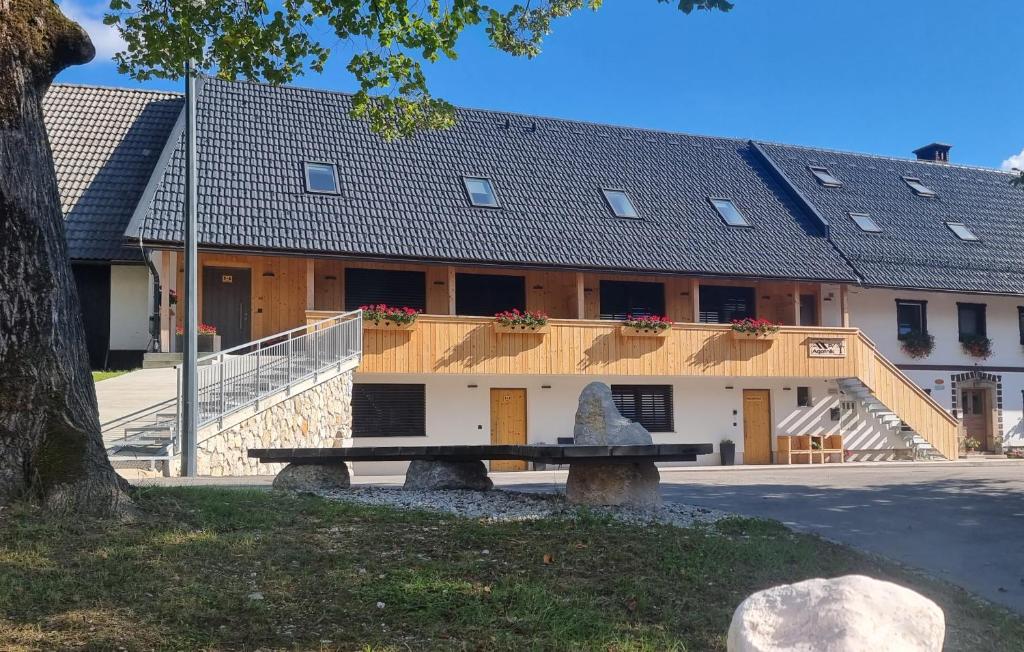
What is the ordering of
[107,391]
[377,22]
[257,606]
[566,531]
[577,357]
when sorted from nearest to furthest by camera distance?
[257,606] → [566,531] → [377,22] → [107,391] → [577,357]

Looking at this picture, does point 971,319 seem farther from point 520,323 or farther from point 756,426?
point 520,323

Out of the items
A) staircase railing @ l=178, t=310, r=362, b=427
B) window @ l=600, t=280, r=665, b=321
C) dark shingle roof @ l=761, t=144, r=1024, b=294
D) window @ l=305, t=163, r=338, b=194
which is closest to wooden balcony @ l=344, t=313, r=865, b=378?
staircase railing @ l=178, t=310, r=362, b=427

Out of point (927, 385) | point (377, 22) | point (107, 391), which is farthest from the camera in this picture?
point (927, 385)

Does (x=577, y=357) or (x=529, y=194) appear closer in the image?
(x=577, y=357)

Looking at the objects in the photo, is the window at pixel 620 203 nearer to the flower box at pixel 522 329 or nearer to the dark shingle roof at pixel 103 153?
the flower box at pixel 522 329

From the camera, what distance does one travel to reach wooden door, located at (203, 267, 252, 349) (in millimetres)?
22641

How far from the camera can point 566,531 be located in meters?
7.30

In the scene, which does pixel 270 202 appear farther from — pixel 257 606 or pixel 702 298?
pixel 257 606

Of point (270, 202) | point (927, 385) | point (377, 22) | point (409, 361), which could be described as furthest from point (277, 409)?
point (927, 385)

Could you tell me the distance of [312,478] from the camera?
10664mm

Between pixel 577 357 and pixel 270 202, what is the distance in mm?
8140

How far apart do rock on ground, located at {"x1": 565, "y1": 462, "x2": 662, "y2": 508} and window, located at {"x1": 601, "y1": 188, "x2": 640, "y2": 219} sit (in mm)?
17602

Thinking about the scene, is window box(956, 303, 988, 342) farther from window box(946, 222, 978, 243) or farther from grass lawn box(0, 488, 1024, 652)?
grass lawn box(0, 488, 1024, 652)

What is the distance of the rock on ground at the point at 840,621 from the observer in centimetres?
343
